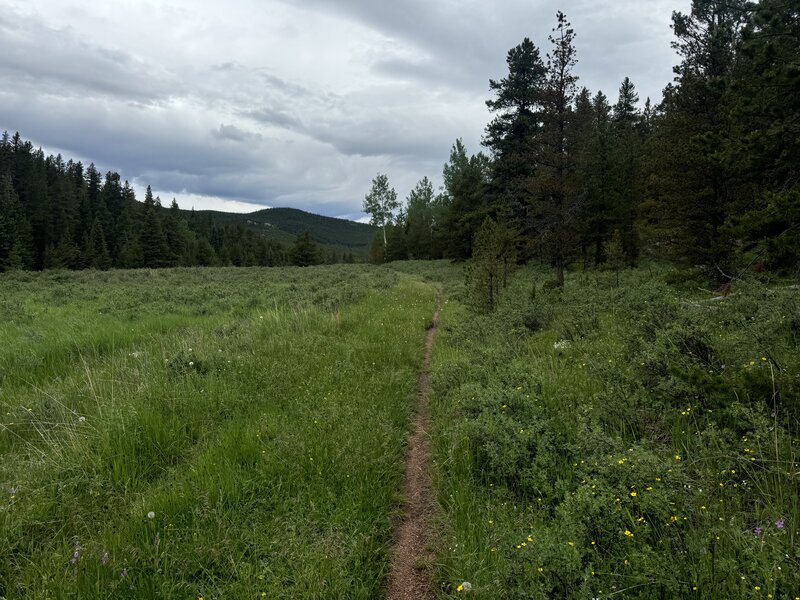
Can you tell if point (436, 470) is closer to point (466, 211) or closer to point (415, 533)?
point (415, 533)

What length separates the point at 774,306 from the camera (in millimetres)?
7371

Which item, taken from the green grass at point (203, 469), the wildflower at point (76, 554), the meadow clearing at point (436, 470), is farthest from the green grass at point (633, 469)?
the wildflower at point (76, 554)

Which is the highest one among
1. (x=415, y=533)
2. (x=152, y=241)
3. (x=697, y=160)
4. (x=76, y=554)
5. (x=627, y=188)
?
(x=627, y=188)

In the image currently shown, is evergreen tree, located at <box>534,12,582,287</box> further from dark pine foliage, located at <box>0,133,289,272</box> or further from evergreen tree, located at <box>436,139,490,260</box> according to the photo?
dark pine foliage, located at <box>0,133,289,272</box>

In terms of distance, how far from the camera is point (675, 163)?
16250 millimetres

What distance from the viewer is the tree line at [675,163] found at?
25.5 feet

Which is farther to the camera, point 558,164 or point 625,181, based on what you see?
point 625,181

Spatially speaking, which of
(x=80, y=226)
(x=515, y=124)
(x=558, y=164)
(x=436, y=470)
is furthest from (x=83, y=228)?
(x=436, y=470)

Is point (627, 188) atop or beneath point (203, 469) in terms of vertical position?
atop

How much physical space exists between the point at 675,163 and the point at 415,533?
18.6 m

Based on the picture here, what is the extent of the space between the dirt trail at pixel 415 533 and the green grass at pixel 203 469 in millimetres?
137

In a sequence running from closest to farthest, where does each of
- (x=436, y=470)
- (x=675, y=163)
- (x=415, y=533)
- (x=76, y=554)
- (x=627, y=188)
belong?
(x=76, y=554)
(x=415, y=533)
(x=436, y=470)
(x=675, y=163)
(x=627, y=188)

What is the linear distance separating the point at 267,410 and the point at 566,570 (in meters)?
4.47

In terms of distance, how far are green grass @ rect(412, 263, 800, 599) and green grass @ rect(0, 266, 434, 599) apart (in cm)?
96
